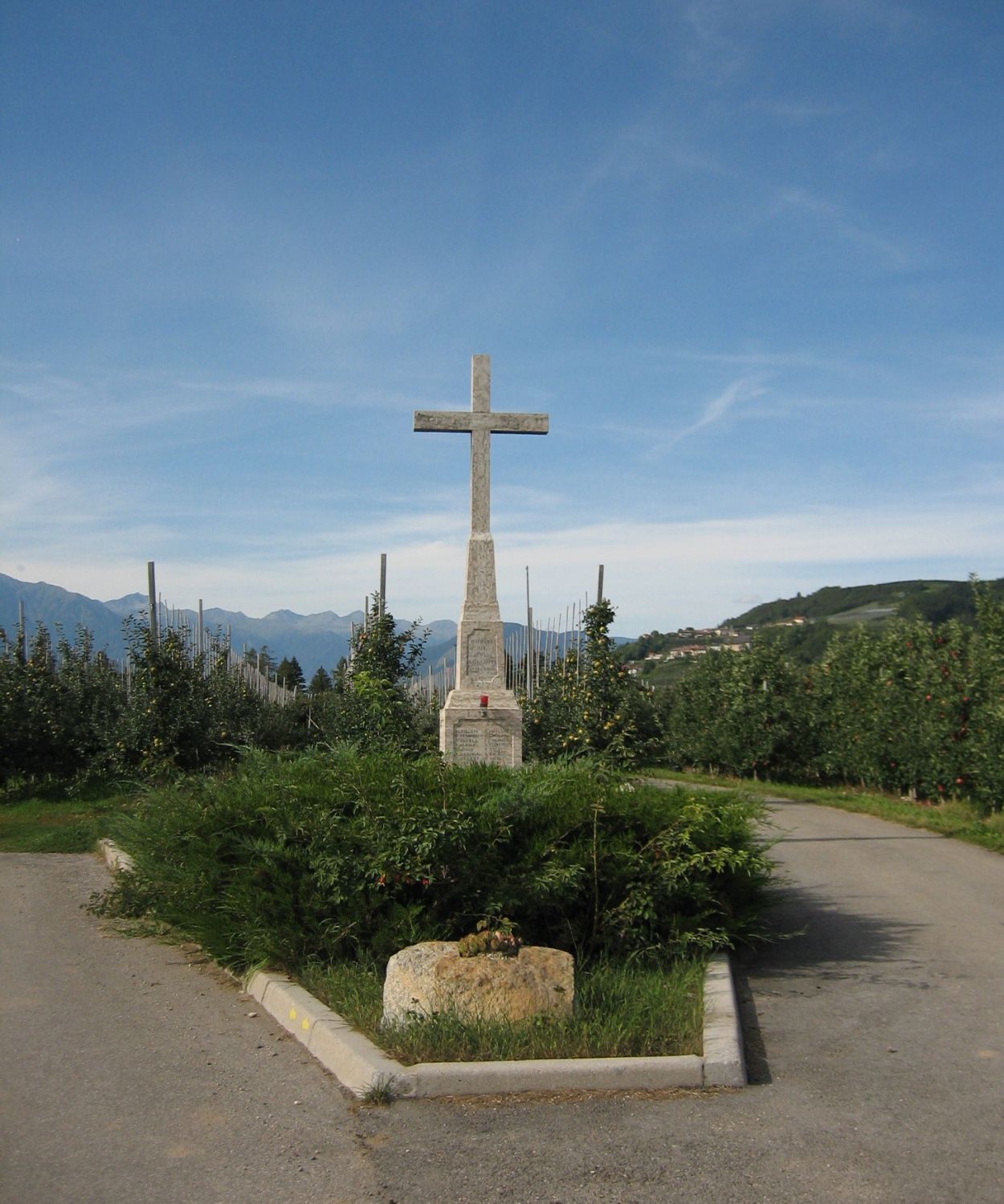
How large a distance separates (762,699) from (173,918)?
16097 mm

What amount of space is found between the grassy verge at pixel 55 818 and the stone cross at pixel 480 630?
3.86 meters

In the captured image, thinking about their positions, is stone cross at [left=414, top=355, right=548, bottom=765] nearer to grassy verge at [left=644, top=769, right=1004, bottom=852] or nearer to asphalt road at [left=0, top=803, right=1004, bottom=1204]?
grassy verge at [left=644, top=769, right=1004, bottom=852]

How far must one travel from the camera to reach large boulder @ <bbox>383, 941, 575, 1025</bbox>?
5281 millimetres

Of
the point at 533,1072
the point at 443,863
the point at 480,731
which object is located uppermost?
the point at 480,731

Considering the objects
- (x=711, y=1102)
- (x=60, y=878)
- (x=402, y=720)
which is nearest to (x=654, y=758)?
(x=402, y=720)

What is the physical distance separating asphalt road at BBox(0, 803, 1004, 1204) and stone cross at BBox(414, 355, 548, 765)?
4432 mm

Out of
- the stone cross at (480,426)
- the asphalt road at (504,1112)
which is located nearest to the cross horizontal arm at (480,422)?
the stone cross at (480,426)

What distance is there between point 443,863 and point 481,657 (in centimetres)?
552

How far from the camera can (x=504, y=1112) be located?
462cm

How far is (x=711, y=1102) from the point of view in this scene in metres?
4.70

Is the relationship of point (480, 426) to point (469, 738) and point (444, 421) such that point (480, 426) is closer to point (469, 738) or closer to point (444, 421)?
point (444, 421)

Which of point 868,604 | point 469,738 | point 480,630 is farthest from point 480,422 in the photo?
point 868,604

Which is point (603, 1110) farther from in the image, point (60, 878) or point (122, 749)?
point (122, 749)

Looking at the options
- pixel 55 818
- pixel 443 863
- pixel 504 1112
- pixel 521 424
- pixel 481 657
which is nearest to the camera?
pixel 504 1112
